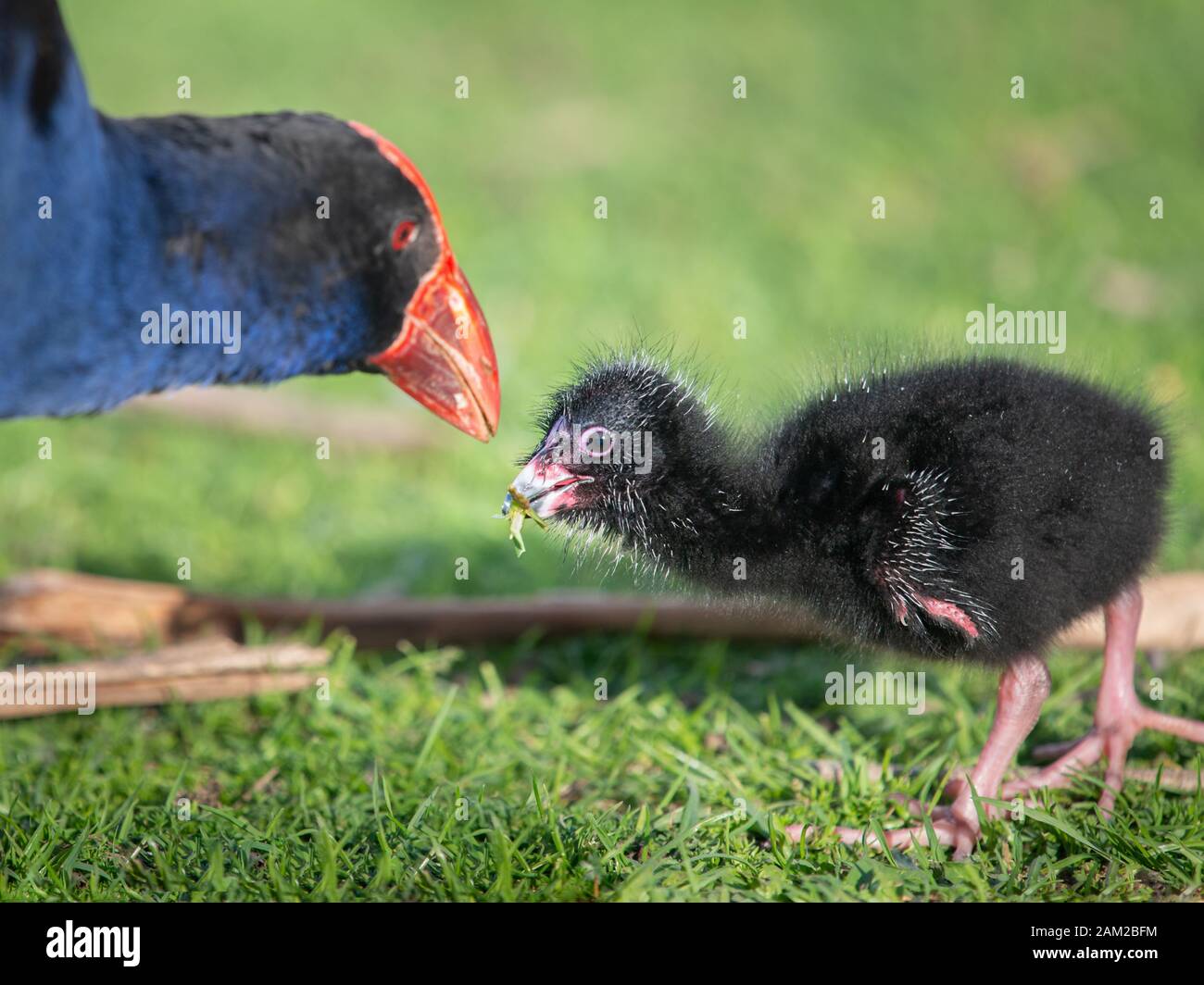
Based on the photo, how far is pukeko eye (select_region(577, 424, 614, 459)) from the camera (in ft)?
9.55

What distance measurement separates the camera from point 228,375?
342 centimetres

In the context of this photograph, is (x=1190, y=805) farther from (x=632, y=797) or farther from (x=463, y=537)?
(x=463, y=537)

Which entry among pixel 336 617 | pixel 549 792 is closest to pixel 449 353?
pixel 336 617

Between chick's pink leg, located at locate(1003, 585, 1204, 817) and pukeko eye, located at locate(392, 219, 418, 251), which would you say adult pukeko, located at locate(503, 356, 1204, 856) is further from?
pukeko eye, located at locate(392, 219, 418, 251)

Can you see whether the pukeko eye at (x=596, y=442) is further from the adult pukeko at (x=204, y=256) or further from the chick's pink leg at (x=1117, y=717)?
the chick's pink leg at (x=1117, y=717)

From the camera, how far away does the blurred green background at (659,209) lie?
16.9 feet

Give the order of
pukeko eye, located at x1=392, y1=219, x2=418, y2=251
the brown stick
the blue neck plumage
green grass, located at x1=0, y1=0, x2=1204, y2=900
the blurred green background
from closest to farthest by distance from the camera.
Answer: green grass, located at x1=0, y1=0, x2=1204, y2=900 → the blue neck plumage → pukeko eye, located at x1=392, y1=219, x2=418, y2=251 → the brown stick → the blurred green background

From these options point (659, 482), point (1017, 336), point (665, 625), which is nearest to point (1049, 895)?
point (659, 482)

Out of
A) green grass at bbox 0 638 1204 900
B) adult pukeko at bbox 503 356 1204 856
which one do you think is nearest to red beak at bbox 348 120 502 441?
adult pukeko at bbox 503 356 1204 856

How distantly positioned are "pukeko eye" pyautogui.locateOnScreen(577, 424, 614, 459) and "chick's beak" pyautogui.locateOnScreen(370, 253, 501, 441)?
26.7 inches

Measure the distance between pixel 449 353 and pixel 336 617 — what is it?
1.07m

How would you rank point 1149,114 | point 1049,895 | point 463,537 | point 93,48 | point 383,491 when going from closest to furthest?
point 1049,895 < point 463,537 < point 383,491 < point 1149,114 < point 93,48

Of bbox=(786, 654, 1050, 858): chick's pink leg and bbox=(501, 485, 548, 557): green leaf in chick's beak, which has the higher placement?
bbox=(501, 485, 548, 557): green leaf in chick's beak

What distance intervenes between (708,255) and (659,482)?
4906 millimetres
